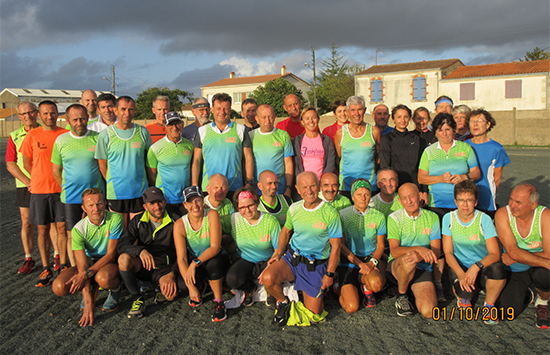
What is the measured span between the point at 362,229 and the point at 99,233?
3.11 meters

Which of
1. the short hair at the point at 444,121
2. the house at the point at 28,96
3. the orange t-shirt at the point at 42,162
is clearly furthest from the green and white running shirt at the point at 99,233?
the house at the point at 28,96

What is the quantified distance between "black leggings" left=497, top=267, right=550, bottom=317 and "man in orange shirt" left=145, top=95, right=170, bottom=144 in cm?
512

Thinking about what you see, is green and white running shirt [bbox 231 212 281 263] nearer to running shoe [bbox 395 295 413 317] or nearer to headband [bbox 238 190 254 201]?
headband [bbox 238 190 254 201]

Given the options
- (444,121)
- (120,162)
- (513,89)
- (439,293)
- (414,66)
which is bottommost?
(439,293)

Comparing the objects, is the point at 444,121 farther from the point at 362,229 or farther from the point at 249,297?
the point at 249,297

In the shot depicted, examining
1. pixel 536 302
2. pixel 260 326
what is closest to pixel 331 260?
pixel 260 326

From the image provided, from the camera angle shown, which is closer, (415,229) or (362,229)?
(415,229)

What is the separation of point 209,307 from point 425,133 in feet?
13.1

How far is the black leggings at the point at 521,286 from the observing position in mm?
3838

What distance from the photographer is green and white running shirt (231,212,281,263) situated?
4.34 metres

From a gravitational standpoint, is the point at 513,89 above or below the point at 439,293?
above

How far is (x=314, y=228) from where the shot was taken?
4.10 m

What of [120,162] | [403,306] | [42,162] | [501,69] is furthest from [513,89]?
[42,162]

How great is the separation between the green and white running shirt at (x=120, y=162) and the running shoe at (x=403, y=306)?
11.4 ft
